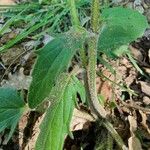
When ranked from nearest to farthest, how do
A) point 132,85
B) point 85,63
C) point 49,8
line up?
point 85,63 < point 132,85 < point 49,8

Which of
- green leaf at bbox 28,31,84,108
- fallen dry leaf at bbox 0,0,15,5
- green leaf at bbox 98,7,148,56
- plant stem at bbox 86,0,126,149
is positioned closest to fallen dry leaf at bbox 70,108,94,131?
plant stem at bbox 86,0,126,149

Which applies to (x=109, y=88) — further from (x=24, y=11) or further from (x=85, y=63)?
(x=24, y=11)

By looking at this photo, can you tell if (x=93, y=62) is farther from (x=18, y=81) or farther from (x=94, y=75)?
(x=18, y=81)

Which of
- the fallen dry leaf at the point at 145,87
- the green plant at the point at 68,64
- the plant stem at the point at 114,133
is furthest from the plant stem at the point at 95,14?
the fallen dry leaf at the point at 145,87

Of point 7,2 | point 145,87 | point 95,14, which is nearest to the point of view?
point 95,14

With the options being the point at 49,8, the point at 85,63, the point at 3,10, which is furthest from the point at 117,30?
the point at 3,10

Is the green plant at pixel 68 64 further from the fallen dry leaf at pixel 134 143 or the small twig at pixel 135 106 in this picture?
the small twig at pixel 135 106

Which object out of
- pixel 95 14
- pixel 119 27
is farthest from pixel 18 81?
pixel 95 14
